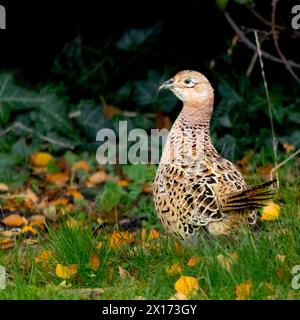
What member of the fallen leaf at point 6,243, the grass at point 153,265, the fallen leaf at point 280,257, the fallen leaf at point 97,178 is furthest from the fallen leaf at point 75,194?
the fallen leaf at point 280,257

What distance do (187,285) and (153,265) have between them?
0.42m

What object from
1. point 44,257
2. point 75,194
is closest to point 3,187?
point 75,194

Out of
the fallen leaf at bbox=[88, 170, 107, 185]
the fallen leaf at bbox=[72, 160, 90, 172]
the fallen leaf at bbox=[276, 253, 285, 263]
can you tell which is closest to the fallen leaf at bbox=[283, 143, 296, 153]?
the fallen leaf at bbox=[88, 170, 107, 185]

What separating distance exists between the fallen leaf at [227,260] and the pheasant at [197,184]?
0.68 ft

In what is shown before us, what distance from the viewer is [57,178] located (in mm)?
7152

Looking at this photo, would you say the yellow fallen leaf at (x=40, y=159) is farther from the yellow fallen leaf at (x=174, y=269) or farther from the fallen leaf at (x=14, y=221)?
the yellow fallen leaf at (x=174, y=269)

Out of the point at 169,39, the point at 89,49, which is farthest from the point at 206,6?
the point at 89,49

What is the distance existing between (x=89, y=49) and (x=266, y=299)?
422cm

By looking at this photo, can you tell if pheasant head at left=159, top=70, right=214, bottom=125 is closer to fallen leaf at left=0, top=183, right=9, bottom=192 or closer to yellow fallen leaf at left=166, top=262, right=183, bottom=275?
yellow fallen leaf at left=166, top=262, right=183, bottom=275

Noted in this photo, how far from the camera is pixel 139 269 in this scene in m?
4.70

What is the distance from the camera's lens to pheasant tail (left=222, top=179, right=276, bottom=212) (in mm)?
4438

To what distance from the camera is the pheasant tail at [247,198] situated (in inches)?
175

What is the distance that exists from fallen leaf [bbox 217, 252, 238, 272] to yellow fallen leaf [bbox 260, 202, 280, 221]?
91cm
